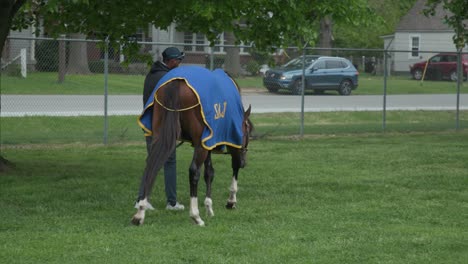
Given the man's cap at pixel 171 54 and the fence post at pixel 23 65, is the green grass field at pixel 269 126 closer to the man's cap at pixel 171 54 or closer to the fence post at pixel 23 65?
the fence post at pixel 23 65

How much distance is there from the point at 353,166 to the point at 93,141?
21.6 ft

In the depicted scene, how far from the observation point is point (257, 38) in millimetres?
13234

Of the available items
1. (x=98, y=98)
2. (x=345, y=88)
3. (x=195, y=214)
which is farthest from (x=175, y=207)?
(x=345, y=88)

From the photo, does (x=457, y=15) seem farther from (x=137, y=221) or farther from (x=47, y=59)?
(x=137, y=221)

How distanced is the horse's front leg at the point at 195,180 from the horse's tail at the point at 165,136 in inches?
13.7

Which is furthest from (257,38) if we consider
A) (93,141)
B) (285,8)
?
(93,141)

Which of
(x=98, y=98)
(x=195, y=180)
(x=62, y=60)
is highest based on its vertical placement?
(x=62, y=60)

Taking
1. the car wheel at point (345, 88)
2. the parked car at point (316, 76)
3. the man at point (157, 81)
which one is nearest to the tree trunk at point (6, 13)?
the man at point (157, 81)

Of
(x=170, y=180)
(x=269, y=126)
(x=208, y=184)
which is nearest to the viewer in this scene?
(x=208, y=184)

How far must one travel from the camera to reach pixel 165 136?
9.12 meters

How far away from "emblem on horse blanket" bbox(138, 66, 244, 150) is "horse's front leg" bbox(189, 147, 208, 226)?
0.11 metres

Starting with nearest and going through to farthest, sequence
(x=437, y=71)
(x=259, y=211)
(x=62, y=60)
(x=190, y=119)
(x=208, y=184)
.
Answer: (x=190, y=119) < (x=208, y=184) < (x=259, y=211) < (x=62, y=60) < (x=437, y=71)

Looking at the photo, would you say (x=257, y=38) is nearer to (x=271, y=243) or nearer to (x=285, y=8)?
(x=285, y=8)

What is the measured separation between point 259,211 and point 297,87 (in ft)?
41.1
